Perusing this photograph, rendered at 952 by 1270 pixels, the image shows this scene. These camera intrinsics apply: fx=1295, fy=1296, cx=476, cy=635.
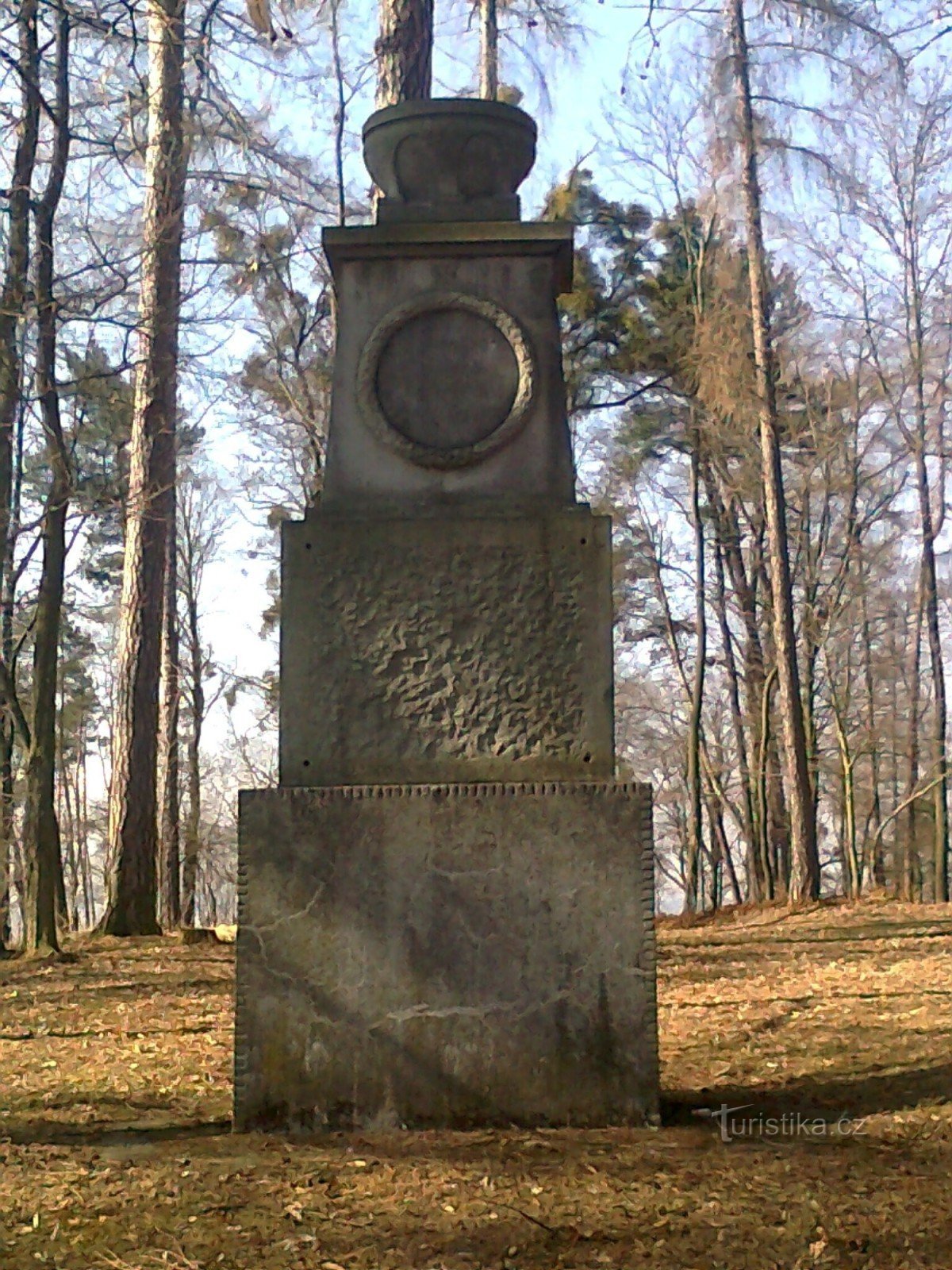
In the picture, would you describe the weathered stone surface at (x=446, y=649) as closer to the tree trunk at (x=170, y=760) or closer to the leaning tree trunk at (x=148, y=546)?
the leaning tree trunk at (x=148, y=546)

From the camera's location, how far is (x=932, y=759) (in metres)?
21.8

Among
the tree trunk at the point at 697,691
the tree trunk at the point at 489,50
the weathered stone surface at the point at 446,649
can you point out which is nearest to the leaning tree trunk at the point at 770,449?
the tree trunk at the point at 489,50

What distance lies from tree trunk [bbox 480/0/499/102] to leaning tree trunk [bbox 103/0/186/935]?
4.01 meters

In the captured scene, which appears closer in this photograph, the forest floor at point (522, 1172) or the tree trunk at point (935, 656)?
the forest floor at point (522, 1172)

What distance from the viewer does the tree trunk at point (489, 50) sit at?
14.5 metres

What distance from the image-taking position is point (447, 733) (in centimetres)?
448

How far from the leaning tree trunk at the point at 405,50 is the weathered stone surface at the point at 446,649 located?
5527mm

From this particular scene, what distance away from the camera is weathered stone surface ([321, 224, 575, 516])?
466cm

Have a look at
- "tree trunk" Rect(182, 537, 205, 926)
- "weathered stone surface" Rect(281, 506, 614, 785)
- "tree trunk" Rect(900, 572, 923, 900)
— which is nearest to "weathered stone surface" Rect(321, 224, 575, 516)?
"weathered stone surface" Rect(281, 506, 614, 785)

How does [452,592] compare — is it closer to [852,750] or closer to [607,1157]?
[607,1157]

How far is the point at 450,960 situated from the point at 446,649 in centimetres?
105

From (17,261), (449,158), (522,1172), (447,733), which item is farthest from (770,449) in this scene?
(522,1172)

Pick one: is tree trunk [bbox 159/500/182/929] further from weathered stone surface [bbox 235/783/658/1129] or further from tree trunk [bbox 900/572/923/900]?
weathered stone surface [bbox 235/783/658/1129]

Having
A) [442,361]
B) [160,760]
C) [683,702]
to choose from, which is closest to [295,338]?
[160,760]
